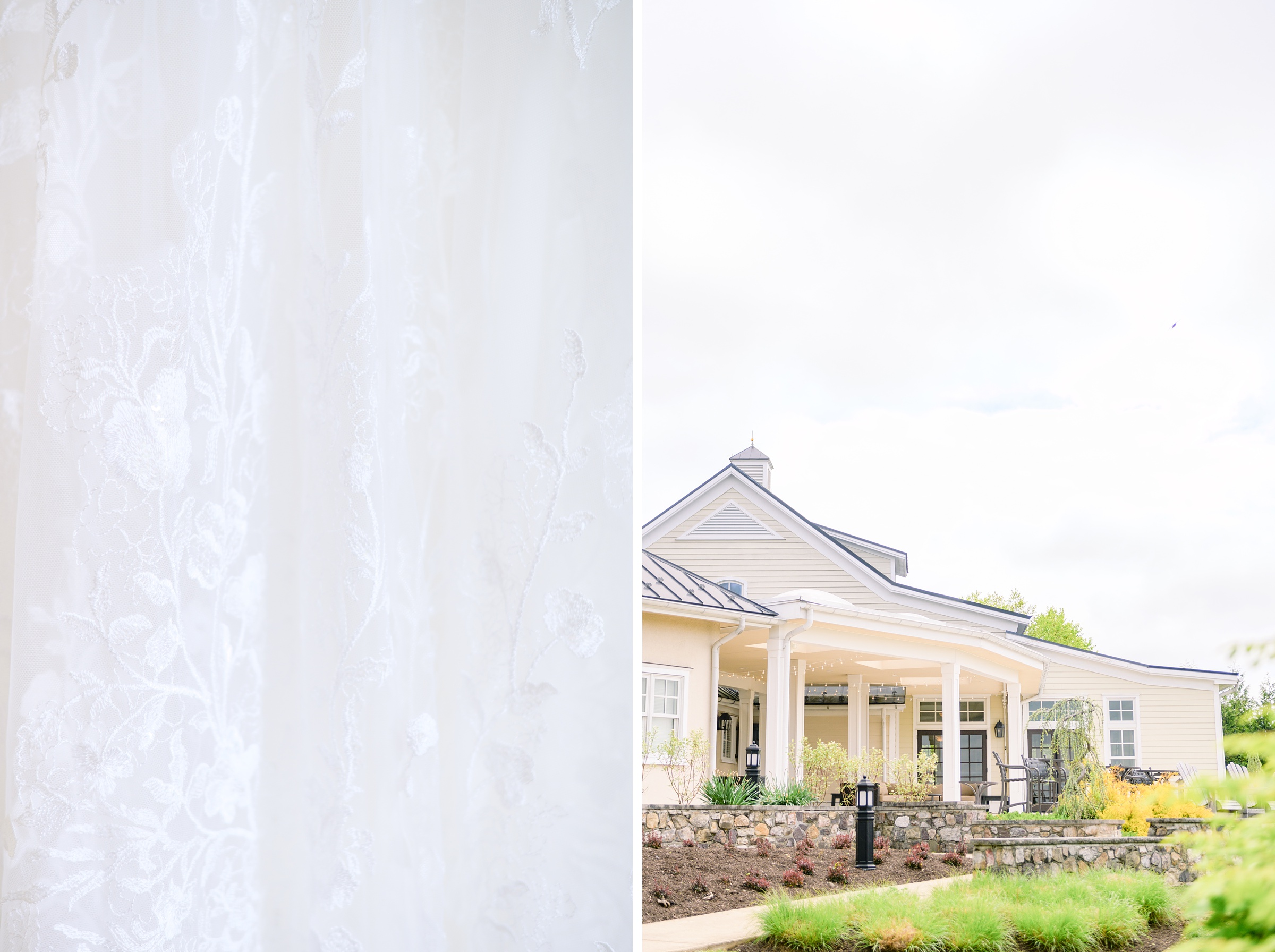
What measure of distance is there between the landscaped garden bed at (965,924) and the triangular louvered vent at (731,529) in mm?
11954

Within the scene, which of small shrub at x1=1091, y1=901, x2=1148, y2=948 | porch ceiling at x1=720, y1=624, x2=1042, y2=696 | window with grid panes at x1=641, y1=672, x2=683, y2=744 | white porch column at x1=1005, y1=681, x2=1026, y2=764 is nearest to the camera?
small shrub at x1=1091, y1=901, x2=1148, y2=948

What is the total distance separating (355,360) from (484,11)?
717 millimetres

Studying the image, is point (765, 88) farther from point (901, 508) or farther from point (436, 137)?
point (436, 137)

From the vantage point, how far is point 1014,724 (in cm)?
1559

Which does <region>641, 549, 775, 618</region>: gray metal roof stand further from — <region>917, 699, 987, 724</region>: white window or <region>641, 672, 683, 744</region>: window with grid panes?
<region>917, 699, 987, 724</region>: white window

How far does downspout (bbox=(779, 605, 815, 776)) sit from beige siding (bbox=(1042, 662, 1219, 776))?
7.99 meters

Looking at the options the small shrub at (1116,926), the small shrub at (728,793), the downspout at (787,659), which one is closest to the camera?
the small shrub at (1116,926)

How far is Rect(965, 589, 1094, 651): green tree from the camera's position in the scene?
1265 inches

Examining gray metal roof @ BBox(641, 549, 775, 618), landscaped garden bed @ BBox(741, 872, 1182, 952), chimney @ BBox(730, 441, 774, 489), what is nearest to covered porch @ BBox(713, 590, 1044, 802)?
gray metal roof @ BBox(641, 549, 775, 618)

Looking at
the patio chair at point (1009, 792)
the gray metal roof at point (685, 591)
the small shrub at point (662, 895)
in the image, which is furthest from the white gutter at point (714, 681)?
the small shrub at point (662, 895)

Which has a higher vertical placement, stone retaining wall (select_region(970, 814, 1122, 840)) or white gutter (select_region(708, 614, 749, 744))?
white gutter (select_region(708, 614, 749, 744))

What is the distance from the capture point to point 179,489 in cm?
175

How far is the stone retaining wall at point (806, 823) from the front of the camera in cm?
865

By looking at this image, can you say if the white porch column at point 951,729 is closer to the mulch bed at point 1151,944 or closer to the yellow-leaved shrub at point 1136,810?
the yellow-leaved shrub at point 1136,810
